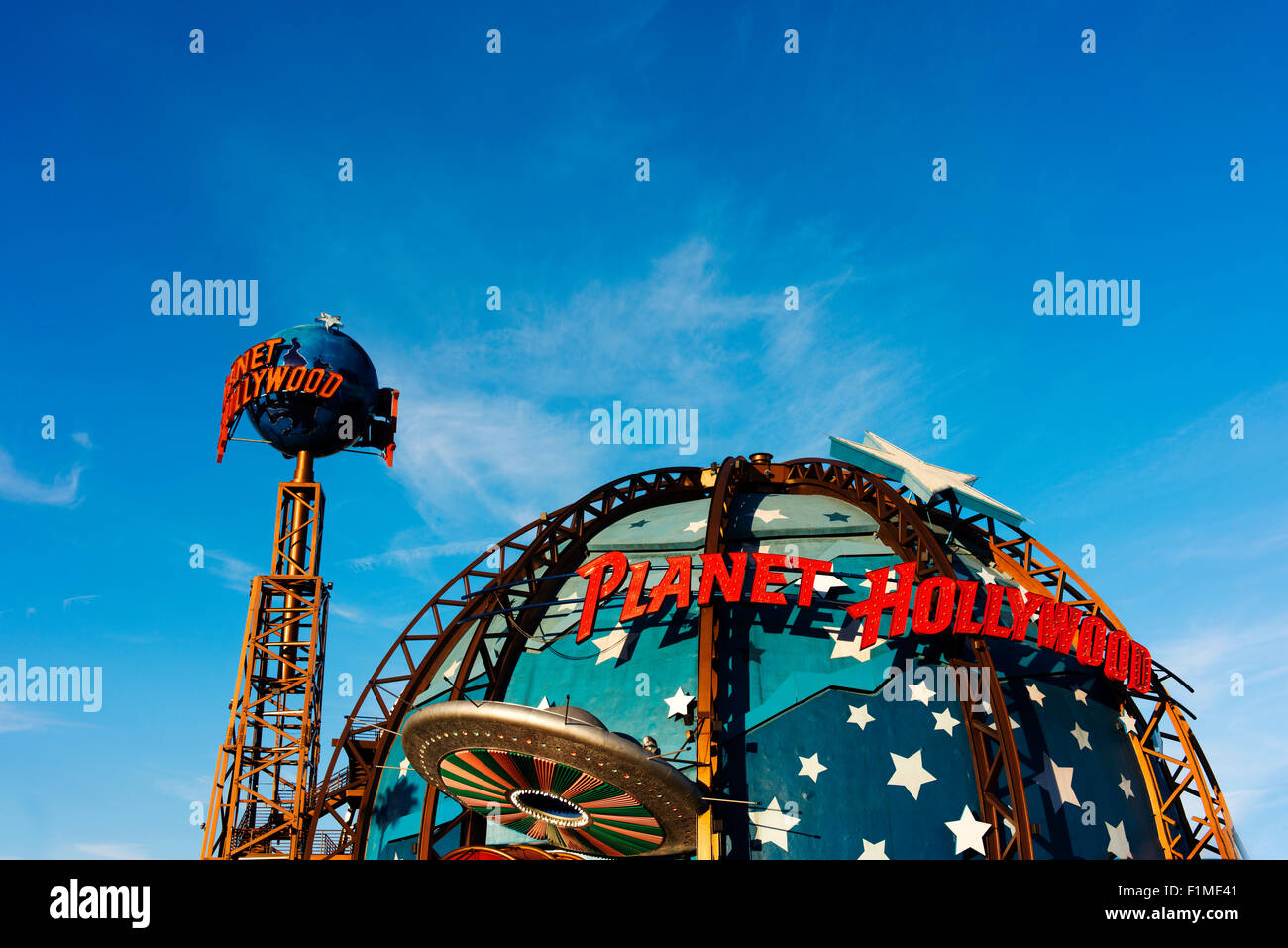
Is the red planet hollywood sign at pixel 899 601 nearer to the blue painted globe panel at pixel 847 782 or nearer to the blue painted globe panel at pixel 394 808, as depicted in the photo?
the blue painted globe panel at pixel 847 782

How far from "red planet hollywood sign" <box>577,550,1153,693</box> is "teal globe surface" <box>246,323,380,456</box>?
20.7m

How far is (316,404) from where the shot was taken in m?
46.7

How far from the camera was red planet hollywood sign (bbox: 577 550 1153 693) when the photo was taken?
93.9 ft

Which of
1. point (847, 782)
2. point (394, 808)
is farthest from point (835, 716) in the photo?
point (394, 808)

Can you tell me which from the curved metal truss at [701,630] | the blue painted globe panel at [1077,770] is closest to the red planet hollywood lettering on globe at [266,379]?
the curved metal truss at [701,630]

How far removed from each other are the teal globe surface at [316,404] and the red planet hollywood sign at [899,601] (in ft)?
68.0

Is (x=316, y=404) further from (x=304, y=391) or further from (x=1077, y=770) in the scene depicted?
(x=1077, y=770)

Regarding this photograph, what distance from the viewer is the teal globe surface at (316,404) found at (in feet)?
152

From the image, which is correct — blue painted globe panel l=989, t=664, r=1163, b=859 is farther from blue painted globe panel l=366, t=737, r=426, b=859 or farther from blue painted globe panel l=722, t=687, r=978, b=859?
blue painted globe panel l=366, t=737, r=426, b=859

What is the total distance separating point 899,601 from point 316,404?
29.0m

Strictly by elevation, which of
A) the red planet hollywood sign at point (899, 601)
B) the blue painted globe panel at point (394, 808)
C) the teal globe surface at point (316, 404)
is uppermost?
the teal globe surface at point (316, 404)
